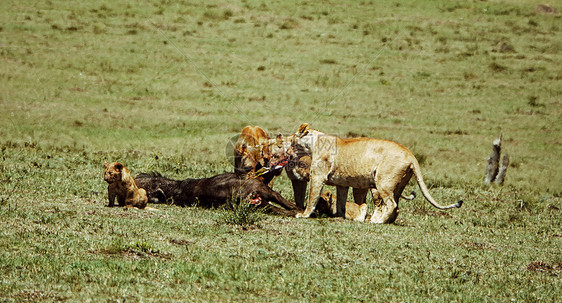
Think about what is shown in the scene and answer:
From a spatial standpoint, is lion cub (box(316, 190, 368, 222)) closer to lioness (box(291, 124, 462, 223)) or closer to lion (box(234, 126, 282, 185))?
lioness (box(291, 124, 462, 223))

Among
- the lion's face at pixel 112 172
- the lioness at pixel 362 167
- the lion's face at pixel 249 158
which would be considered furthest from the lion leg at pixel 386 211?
the lion's face at pixel 112 172

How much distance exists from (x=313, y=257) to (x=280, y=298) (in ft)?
6.49

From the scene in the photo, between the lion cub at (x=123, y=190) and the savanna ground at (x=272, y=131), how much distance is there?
527 millimetres

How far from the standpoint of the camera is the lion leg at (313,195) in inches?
532

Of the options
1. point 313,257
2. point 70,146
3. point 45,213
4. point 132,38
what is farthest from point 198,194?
point 132,38

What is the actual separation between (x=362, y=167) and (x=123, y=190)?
4.41 m

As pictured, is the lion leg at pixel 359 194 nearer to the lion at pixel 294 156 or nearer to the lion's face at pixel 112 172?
the lion at pixel 294 156

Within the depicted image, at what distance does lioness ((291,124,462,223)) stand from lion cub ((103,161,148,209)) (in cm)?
307

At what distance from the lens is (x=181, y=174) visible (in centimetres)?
1875

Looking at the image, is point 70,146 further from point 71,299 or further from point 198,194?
point 71,299

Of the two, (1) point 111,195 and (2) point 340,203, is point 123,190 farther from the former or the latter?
(2) point 340,203

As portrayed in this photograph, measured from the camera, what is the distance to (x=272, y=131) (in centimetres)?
2752

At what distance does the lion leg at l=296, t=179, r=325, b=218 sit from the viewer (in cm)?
1352

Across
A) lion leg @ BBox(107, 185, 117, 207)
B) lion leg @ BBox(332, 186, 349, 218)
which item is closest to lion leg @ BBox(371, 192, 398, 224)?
lion leg @ BBox(332, 186, 349, 218)
